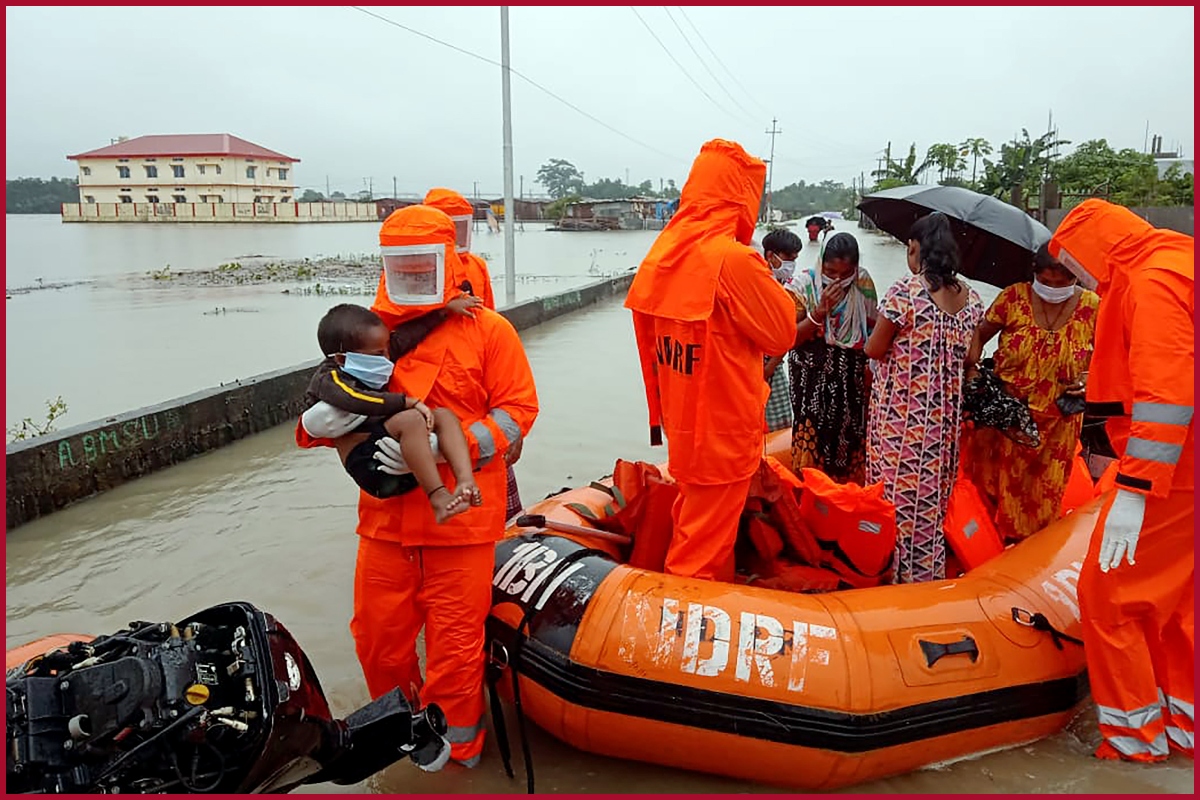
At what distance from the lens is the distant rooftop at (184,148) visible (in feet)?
170

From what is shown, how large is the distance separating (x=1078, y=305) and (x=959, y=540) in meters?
1.01

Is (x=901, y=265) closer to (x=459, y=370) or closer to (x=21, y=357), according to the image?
(x=21, y=357)

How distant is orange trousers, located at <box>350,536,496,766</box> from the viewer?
2.26 m

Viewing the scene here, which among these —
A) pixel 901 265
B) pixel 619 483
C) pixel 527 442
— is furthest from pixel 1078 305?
pixel 901 265

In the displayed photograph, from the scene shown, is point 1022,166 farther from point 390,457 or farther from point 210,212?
point 210,212

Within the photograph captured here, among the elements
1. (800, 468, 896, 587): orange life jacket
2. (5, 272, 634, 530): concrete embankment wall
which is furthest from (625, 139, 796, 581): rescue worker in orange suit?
(5, 272, 634, 530): concrete embankment wall

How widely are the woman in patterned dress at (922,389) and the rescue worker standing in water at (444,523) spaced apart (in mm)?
1403

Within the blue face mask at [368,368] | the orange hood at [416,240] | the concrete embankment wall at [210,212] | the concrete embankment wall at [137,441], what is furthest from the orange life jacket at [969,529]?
the concrete embankment wall at [210,212]

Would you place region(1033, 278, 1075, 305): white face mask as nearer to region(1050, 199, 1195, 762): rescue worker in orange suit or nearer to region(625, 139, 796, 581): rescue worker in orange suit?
region(1050, 199, 1195, 762): rescue worker in orange suit

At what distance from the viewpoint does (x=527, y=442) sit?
6.21m

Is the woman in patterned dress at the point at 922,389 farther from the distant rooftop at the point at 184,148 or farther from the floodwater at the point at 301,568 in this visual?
the distant rooftop at the point at 184,148

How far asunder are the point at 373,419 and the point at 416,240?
48cm

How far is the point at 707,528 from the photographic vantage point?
2734 mm

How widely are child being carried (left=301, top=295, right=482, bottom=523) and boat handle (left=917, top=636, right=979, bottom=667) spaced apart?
1302 mm
